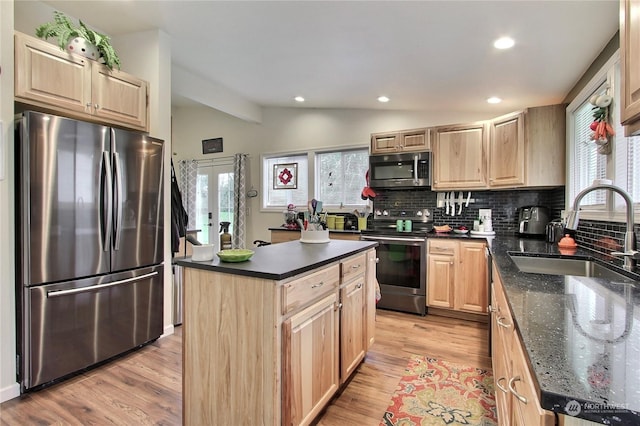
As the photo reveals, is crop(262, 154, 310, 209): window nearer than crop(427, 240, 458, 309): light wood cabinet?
No

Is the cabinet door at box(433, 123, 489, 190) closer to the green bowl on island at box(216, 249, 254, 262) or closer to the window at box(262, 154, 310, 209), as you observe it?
the window at box(262, 154, 310, 209)

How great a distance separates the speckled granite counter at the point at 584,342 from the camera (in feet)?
1.56

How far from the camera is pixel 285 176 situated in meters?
5.28

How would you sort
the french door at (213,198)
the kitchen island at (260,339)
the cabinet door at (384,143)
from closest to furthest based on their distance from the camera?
1. the kitchen island at (260,339)
2. the cabinet door at (384,143)
3. the french door at (213,198)

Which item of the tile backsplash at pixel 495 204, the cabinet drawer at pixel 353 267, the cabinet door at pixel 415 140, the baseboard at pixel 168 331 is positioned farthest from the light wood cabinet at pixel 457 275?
the baseboard at pixel 168 331

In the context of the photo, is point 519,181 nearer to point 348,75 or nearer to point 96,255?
point 348,75

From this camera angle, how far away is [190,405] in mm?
1639

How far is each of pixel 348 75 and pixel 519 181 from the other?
208 centimetres

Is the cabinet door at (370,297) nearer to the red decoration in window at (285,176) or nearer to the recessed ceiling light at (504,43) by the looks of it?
the recessed ceiling light at (504,43)

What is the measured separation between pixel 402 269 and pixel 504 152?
1678 millimetres

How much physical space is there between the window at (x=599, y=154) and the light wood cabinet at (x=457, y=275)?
1025 mm

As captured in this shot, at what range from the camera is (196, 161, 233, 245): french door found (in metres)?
5.96

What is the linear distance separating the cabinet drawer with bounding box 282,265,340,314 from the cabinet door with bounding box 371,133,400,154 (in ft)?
8.12

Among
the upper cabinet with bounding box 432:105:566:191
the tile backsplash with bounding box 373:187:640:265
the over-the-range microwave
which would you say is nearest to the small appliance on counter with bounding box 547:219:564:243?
the tile backsplash with bounding box 373:187:640:265
